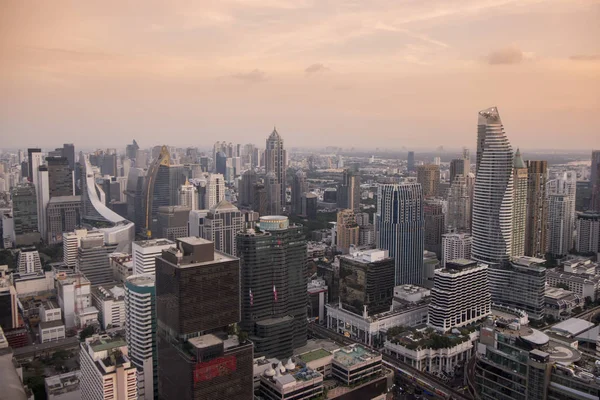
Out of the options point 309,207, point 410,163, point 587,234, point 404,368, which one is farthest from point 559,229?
point 309,207

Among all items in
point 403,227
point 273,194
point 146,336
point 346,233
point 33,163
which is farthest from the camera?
point 273,194

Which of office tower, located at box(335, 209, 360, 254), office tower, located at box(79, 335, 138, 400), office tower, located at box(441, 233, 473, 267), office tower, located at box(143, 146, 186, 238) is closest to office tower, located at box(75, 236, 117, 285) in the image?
office tower, located at box(143, 146, 186, 238)

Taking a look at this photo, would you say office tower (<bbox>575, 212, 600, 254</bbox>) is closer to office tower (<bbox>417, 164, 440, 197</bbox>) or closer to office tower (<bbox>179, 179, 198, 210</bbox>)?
office tower (<bbox>417, 164, 440, 197</bbox>)

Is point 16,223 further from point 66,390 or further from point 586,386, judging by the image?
point 586,386

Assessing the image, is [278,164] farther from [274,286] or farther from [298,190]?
[274,286]

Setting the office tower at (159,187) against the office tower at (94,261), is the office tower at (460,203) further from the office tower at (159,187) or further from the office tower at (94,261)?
the office tower at (94,261)

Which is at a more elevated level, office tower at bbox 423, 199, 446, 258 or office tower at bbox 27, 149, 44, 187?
office tower at bbox 27, 149, 44, 187

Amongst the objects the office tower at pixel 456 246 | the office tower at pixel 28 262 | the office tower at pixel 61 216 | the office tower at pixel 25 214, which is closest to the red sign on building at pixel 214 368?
the office tower at pixel 28 262
